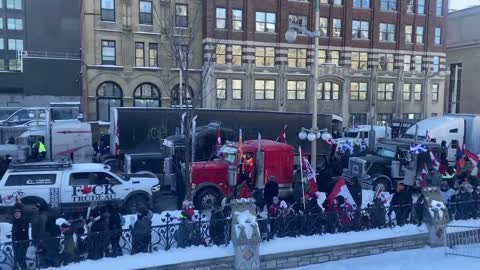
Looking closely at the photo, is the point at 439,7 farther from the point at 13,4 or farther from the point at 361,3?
the point at 13,4

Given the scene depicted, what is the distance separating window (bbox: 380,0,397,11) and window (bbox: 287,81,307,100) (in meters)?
11.8

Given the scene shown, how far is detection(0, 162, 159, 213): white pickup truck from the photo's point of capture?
44.0ft

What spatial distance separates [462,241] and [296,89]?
29496 mm

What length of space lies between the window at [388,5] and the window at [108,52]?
26784mm

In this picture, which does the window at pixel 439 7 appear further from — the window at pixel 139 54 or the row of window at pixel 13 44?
the row of window at pixel 13 44

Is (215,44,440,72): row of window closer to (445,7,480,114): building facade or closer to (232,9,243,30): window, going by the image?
(232,9,243,30): window

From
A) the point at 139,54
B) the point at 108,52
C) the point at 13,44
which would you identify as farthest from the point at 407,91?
the point at 13,44

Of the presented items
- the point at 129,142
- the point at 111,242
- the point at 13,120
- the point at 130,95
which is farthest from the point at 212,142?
the point at 13,120

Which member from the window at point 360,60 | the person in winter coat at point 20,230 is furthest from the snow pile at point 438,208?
the window at point 360,60

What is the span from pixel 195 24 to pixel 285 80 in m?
9.78

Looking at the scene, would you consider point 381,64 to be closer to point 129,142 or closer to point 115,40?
point 115,40

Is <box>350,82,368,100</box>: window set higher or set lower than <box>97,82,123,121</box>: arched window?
higher

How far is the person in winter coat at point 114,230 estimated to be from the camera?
9837 mm

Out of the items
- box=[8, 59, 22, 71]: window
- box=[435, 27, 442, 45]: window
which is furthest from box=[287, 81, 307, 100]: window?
box=[8, 59, 22, 71]: window
